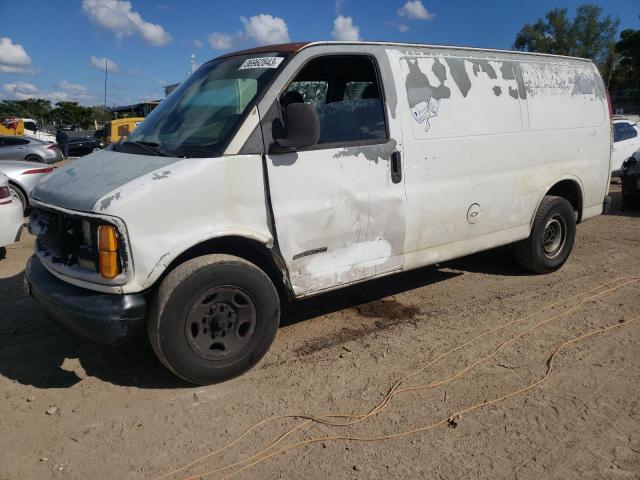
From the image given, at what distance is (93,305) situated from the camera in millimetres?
3080

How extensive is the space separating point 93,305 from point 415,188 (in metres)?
2.47

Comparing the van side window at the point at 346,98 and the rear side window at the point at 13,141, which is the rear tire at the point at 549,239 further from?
the rear side window at the point at 13,141

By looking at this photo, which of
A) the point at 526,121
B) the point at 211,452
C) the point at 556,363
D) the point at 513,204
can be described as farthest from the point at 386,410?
the point at 526,121

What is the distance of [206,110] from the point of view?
375 centimetres

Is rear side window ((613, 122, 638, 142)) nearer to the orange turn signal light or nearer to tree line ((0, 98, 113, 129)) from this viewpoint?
the orange turn signal light

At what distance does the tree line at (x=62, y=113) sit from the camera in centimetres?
6384

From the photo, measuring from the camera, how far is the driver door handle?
400cm

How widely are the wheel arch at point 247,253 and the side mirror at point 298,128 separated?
2.10 ft

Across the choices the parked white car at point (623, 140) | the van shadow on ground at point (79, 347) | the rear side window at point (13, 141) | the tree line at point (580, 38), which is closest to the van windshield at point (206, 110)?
the van shadow on ground at point (79, 347)

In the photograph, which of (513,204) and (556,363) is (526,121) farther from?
(556,363)

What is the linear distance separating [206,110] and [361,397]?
223 centimetres

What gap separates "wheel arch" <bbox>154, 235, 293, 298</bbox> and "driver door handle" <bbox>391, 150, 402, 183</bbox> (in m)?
1.12

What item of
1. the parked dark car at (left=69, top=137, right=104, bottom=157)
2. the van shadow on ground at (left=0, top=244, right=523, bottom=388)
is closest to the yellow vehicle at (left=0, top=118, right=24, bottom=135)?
the parked dark car at (left=69, top=137, right=104, bottom=157)

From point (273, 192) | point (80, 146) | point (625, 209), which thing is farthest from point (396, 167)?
point (80, 146)
